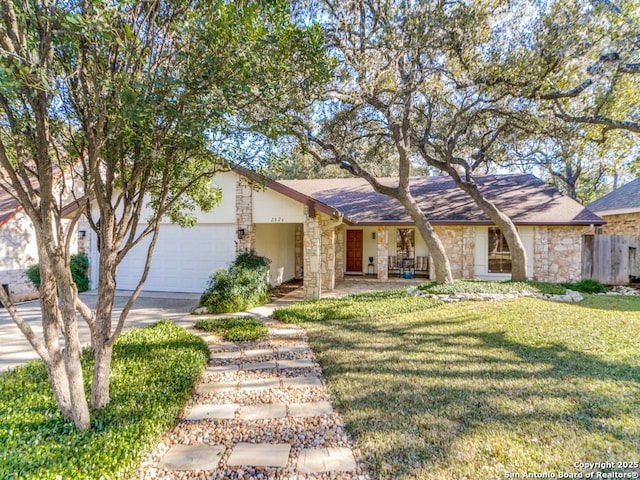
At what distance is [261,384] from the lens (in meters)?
4.77

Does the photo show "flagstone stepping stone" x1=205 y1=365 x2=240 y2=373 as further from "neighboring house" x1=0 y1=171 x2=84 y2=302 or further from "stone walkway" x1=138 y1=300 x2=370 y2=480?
"neighboring house" x1=0 y1=171 x2=84 y2=302

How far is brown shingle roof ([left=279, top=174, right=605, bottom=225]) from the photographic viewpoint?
510 inches

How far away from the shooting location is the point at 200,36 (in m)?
3.15

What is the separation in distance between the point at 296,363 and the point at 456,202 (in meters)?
11.7

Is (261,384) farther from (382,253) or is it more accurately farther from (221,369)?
(382,253)

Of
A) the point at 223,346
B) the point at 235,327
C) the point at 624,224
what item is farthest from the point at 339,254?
the point at 624,224

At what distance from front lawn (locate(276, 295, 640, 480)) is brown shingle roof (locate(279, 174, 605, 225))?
18.3 ft

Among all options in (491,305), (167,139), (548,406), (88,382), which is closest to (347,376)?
(548,406)

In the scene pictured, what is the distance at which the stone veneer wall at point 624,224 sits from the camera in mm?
15359

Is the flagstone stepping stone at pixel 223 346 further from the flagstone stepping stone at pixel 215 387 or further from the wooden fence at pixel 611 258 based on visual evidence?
the wooden fence at pixel 611 258

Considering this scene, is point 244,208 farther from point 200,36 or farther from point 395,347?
point 200,36

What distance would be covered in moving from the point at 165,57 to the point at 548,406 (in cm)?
560

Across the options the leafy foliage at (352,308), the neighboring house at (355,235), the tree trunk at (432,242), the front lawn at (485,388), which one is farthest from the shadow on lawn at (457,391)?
the neighboring house at (355,235)

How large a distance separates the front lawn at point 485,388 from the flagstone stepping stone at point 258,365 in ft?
2.74
